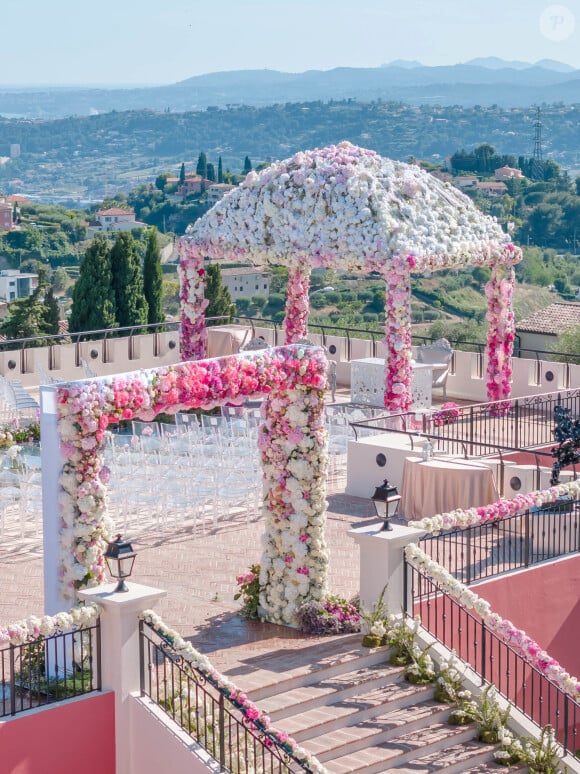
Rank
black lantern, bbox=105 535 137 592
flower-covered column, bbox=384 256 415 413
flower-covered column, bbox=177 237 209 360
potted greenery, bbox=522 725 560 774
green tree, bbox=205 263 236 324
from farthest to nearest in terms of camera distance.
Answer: green tree, bbox=205 263 236 324 → flower-covered column, bbox=177 237 209 360 → flower-covered column, bbox=384 256 415 413 → potted greenery, bbox=522 725 560 774 → black lantern, bbox=105 535 137 592

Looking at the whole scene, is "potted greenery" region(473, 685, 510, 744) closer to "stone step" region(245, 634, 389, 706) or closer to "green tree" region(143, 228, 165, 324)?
"stone step" region(245, 634, 389, 706)

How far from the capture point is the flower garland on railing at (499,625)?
12391 millimetres

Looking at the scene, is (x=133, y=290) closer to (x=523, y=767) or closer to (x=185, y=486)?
(x=185, y=486)

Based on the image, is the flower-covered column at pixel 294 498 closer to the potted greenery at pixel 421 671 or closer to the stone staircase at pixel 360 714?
the stone staircase at pixel 360 714

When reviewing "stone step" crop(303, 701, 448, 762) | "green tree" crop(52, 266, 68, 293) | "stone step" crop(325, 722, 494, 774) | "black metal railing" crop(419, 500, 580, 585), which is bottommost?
"green tree" crop(52, 266, 68, 293)

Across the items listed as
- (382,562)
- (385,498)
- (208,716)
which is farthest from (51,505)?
(382,562)

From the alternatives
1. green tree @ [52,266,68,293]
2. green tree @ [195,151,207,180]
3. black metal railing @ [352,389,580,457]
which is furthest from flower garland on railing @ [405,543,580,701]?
green tree @ [195,151,207,180]

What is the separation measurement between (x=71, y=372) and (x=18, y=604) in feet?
39.7

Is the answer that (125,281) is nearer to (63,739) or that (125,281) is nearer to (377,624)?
(377,624)

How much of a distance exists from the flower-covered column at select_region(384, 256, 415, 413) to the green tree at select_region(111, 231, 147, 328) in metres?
14.8

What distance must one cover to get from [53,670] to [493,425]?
10925 mm

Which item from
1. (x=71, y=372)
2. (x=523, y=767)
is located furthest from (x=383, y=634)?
(x=71, y=372)

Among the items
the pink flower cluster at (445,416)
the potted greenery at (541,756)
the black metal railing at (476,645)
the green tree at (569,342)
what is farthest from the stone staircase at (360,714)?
the green tree at (569,342)

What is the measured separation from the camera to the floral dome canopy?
824 inches
